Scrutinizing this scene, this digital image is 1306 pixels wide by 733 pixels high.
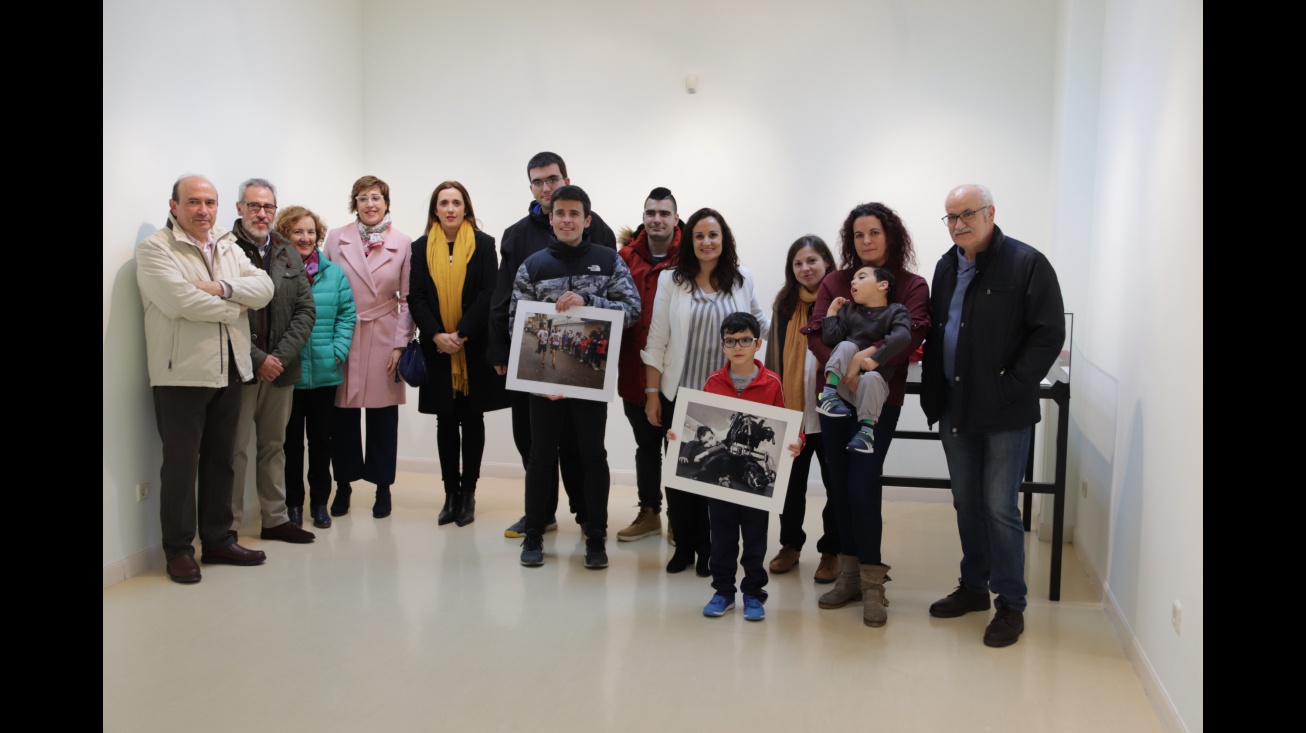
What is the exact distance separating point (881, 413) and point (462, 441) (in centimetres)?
251

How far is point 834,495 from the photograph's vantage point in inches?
153

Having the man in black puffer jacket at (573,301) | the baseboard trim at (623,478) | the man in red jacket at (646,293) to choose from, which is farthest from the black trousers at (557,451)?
the baseboard trim at (623,478)

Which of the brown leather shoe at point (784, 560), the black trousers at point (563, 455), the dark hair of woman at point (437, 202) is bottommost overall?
the brown leather shoe at point (784, 560)

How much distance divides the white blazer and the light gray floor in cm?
94

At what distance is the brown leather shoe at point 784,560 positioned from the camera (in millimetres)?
4457

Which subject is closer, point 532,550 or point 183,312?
point 183,312

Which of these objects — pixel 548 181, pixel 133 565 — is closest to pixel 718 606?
pixel 548 181

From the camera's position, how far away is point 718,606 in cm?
384

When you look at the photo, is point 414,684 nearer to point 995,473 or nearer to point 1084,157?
point 995,473

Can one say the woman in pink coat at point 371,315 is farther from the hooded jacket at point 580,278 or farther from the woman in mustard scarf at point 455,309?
the hooded jacket at point 580,278

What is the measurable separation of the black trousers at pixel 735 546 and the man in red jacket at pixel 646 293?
2.68 feet

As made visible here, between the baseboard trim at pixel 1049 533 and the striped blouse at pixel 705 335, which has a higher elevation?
the striped blouse at pixel 705 335

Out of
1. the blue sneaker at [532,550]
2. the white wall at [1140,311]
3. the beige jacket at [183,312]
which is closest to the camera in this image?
the white wall at [1140,311]

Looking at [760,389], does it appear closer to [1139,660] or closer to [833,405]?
[833,405]
